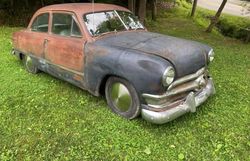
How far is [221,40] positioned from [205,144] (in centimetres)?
772

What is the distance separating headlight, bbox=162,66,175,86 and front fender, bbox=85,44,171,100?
0.05 m

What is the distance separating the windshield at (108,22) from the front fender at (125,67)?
1.38 feet

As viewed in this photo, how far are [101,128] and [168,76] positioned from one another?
4.27ft

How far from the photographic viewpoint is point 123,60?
14.0 ft

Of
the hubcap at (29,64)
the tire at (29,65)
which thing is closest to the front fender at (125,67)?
the tire at (29,65)

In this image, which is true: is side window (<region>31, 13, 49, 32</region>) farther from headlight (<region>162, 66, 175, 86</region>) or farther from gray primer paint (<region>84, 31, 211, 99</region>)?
headlight (<region>162, 66, 175, 86</region>)

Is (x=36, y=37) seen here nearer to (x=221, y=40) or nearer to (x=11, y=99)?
(x=11, y=99)

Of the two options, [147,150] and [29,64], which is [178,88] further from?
[29,64]

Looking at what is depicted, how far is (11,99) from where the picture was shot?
5301mm

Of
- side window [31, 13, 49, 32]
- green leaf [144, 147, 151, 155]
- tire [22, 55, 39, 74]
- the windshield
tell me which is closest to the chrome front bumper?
green leaf [144, 147, 151, 155]

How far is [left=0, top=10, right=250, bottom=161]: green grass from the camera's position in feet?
12.8

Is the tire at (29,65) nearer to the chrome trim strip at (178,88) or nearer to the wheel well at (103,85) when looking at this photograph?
the wheel well at (103,85)

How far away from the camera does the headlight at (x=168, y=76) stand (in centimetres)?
391

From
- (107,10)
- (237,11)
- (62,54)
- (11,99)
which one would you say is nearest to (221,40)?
(107,10)
